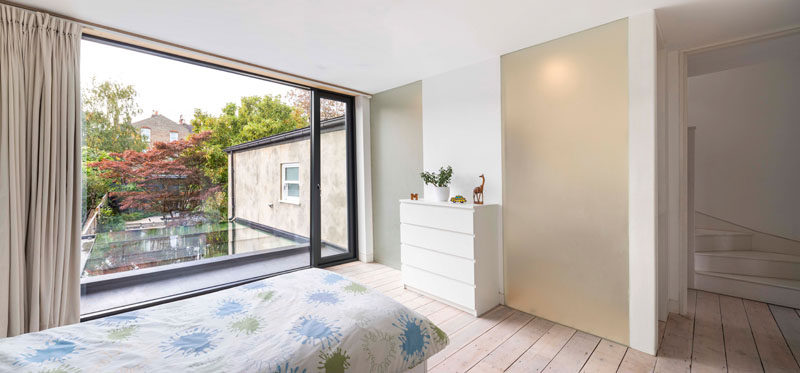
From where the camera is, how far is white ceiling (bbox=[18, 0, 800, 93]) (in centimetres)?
196

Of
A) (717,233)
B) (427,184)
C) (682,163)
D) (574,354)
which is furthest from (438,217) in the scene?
(717,233)

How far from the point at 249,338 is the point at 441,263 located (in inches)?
75.5

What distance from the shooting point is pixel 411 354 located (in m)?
1.37

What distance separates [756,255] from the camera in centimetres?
307

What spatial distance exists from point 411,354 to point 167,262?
2.58 meters

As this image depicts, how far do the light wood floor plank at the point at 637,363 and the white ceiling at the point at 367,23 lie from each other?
7.36 ft

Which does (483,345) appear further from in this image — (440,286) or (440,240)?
(440,240)

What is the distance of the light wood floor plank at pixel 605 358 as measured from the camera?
6.20 feet

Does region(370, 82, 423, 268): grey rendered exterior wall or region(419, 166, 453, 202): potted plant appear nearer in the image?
region(419, 166, 453, 202): potted plant

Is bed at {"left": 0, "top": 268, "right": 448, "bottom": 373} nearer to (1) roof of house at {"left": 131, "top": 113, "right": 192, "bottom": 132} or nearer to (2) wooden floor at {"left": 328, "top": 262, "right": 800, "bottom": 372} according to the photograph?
(2) wooden floor at {"left": 328, "top": 262, "right": 800, "bottom": 372}

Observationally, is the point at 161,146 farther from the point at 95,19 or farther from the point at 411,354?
the point at 411,354

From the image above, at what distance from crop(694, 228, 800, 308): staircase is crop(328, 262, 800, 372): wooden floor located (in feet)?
0.40

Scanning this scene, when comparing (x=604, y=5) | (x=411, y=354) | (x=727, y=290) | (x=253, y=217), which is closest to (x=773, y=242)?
(x=727, y=290)

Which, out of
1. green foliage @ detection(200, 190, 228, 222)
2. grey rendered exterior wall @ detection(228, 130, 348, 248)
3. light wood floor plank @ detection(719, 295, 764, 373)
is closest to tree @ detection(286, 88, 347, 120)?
grey rendered exterior wall @ detection(228, 130, 348, 248)
